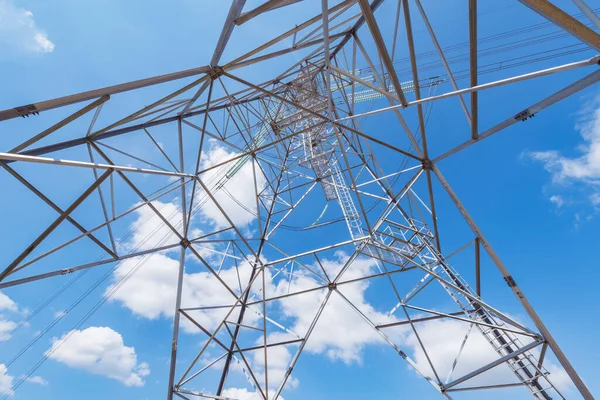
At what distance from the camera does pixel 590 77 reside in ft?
12.4

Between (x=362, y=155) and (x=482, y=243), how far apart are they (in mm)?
4788

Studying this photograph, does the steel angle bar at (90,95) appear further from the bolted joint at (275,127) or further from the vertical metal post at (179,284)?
the bolted joint at (275,127)

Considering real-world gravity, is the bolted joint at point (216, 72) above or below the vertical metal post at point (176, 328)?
above

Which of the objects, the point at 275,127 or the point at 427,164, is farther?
the point at 275,127

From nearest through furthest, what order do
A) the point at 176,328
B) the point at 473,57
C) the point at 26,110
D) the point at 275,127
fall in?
the point at 26,110
the point at 473,57
the point at 176,328
the point at 275,127

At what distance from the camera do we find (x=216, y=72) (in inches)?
229

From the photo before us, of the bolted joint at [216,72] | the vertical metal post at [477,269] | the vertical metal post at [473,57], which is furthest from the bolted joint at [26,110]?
the vertical metal post at [477,269]

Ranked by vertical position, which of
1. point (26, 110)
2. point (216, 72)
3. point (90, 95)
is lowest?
point (26, 110)

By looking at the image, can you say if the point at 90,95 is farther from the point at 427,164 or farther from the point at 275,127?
the point at 275,127

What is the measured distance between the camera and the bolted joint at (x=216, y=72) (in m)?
5.75

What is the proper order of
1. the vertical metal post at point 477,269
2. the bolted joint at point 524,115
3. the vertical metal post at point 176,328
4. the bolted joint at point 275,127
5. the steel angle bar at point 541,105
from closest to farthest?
the steel angle bar at point 541,105
the bolted joint at point 524,115
the vertical metal post at point 176,328
the vertical metal post at point 477,269
the bolted joint at point 275,127

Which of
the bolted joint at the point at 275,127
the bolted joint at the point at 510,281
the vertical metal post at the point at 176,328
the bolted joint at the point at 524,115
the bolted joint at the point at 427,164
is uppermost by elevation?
the bolted joint at the point at 275,127

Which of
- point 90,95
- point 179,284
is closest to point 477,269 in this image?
point 179,284

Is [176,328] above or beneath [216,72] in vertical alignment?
beneath
